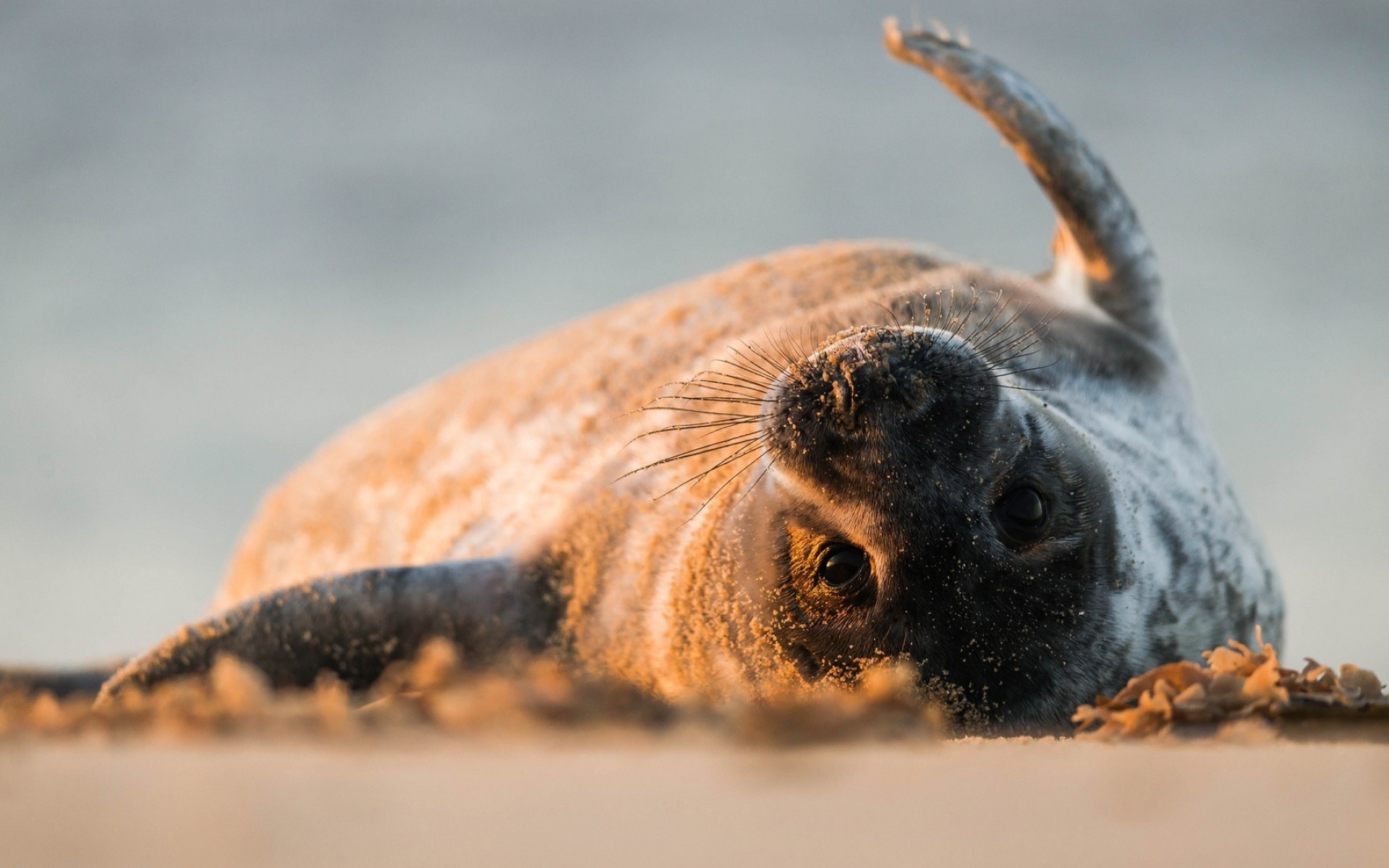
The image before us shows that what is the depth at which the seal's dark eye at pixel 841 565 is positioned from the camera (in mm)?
2934

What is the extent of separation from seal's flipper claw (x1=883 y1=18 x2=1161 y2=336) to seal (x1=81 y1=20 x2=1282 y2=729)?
1cm

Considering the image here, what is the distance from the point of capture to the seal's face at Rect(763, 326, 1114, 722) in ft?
9.05

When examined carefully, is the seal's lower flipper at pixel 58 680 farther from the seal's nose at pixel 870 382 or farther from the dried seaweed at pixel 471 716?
the seal's nose at pixel 870 382

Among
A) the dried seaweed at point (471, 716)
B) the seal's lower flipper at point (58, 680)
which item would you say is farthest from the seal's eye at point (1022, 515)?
the seal's lower flipper at point (58, 680)

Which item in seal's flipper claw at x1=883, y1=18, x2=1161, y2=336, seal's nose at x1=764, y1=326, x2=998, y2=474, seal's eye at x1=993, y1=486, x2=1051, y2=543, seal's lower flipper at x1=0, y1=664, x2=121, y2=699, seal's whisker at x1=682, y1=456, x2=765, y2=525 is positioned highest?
seal's flipper claw at x1=883, y1=18, x2=1161, y2=336

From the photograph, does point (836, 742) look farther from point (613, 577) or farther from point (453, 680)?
point (613, 577)

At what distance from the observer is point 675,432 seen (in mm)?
4141

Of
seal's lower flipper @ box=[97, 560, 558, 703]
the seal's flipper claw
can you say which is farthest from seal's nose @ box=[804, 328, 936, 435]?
the seal's flipper claw

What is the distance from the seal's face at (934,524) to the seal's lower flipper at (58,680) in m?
3.38

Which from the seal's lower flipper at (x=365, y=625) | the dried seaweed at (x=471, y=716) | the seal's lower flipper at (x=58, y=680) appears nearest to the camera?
the dried seaweed at (x=471, y=716)

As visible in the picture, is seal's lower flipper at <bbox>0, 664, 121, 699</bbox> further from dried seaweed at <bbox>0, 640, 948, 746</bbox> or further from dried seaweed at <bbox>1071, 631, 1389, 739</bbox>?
dried seaweed at <bbox>1071, 631, 1389, 739</bbox>

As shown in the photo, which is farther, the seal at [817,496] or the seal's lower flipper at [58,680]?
the seal's lower flipper at [58,680]

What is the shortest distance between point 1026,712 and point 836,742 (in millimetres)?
1253

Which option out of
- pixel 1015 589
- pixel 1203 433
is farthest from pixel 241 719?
pixel 1203 433
